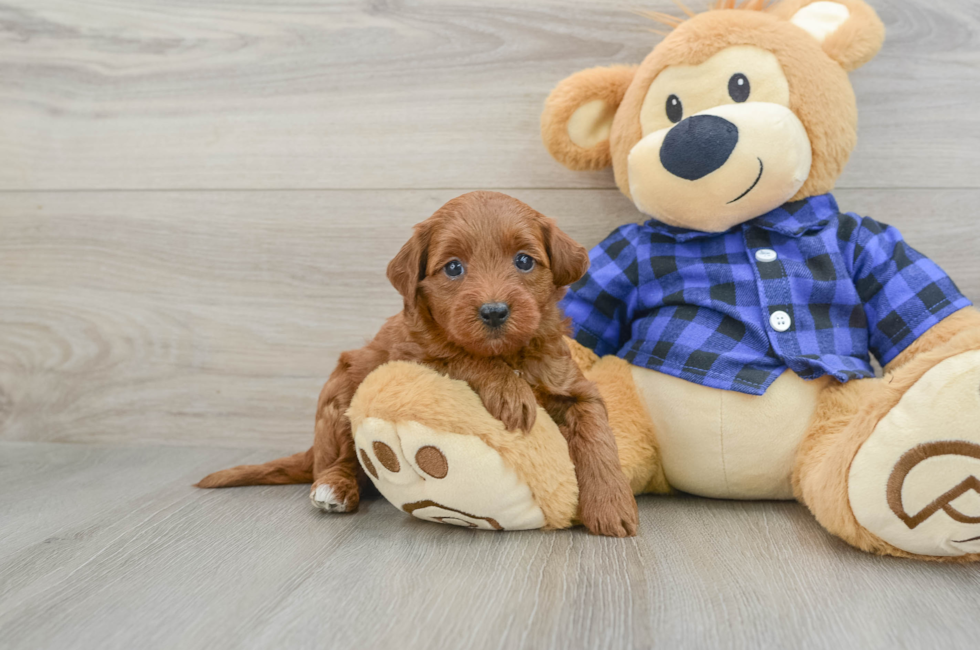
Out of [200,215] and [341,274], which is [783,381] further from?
[200,215]

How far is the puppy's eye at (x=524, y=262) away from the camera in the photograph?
902 millimetres

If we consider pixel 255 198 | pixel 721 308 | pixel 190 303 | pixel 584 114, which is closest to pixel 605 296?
pixel 721 308

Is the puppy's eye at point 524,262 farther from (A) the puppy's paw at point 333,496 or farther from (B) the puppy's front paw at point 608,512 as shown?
(A) the puppy's paw at point 333,496

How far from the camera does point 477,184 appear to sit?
1.37m

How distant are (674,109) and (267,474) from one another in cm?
91

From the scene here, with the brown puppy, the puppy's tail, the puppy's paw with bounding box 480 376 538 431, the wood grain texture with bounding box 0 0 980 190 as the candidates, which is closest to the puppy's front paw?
the brown puppy

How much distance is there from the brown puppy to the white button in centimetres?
28

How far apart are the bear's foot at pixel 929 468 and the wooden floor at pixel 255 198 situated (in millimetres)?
167

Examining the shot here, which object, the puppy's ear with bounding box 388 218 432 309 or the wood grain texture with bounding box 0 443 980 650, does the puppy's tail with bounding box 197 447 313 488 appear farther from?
the puppy's ear with bounding box 388 218 432 309

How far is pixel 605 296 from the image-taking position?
1145 millimetres

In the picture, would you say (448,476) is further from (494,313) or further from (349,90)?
(349,90)

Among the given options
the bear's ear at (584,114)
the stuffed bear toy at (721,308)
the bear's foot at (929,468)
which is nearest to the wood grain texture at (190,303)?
the bear's ear at (584,114)

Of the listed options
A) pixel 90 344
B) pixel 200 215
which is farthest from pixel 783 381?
pixel 90 344

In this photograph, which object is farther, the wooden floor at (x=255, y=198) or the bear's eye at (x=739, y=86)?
the wooden floor at (x=255, y=198)
